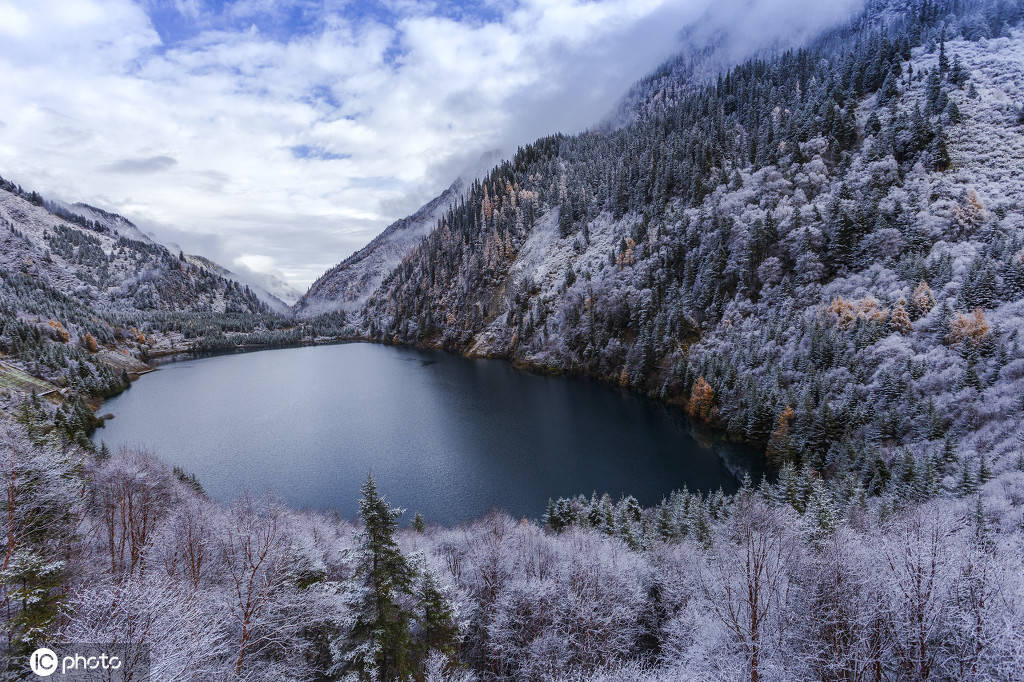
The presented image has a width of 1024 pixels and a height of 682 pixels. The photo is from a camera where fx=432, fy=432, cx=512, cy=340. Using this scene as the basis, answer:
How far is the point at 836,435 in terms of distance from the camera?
5438cm

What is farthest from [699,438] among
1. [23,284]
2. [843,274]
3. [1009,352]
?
[23,284]

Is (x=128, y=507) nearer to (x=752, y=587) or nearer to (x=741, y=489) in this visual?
(x=752, y=587)

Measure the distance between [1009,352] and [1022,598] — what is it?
4487cm

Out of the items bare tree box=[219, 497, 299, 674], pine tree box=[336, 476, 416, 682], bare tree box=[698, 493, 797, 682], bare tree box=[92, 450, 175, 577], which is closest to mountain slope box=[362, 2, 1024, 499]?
bare tree box=[698, 493, 797, 682]

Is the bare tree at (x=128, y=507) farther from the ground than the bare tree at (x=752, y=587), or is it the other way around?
the bare tree at (x=128, y=507)

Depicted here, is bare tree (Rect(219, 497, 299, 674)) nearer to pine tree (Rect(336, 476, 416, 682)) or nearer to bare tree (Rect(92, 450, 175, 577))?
pine tree (Rect(336, 476, 416, 682))

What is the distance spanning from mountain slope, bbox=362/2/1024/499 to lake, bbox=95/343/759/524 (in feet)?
41.9

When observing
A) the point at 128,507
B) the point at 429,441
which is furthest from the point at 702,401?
the point at 128,507

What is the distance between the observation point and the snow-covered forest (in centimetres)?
1814

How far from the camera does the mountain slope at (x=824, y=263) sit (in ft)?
166

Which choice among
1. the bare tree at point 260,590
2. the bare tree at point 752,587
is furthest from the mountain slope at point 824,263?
the bare tree at point 260,590

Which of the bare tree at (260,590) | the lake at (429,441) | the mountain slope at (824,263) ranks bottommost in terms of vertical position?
the lake at (429,441)

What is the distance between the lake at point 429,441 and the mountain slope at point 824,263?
41.9 ft

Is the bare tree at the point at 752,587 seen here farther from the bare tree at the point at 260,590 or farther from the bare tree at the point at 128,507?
the bare tree at the point at 128,507
